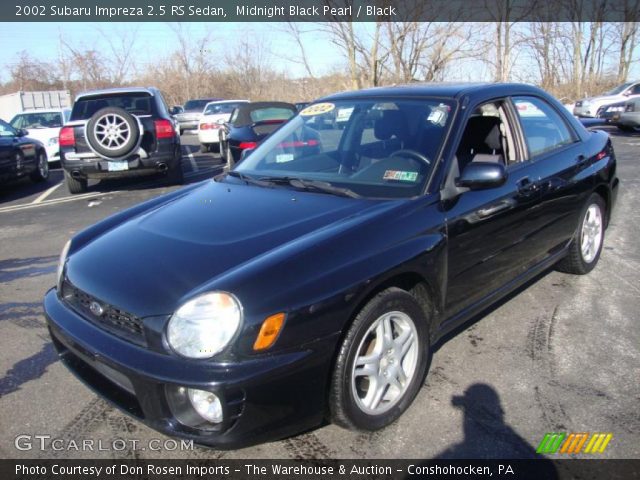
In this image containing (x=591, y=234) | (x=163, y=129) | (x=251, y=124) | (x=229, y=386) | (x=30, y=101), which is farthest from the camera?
(x=30, y=101)

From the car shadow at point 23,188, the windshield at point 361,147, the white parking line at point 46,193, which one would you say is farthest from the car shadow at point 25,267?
the car shadow at point 23,188

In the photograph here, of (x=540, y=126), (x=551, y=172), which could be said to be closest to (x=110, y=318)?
(x=551, y=172)

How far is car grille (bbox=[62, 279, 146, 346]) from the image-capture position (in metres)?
2.20

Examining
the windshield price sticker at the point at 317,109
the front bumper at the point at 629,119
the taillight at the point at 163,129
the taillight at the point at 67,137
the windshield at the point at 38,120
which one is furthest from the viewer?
the front bumper at the point at 629,119

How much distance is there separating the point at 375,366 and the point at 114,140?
6.94 metres

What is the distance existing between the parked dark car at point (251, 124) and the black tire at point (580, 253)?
5.01 metres

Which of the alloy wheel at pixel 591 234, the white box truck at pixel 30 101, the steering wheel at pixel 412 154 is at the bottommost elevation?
the alloy wheel at pixel 591 234

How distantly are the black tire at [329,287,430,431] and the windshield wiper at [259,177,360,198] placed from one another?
2.26 ft

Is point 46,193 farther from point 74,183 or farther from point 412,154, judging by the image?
point 412,154

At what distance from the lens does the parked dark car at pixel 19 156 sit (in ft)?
29.9

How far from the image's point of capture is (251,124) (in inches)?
392

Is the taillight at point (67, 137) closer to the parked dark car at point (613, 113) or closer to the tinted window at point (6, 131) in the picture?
the tinted window at point (6, 131)

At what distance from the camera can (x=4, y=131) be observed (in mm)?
9773

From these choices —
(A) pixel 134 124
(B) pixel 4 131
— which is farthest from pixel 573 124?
(B) pixel 4 131
